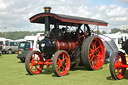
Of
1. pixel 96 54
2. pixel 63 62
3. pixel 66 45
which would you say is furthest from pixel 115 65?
pixel 96 54

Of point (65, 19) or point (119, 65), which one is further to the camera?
point (65, 19)

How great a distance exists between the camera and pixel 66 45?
9.55 metres

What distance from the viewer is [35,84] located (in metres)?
6.75

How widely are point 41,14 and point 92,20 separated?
8.83 ft

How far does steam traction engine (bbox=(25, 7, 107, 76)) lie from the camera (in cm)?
862

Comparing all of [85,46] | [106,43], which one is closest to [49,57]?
[85,46]

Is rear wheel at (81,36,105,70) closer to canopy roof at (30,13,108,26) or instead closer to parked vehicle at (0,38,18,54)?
canopy roof at (30,13,108,26)

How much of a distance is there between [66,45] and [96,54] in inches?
69.7

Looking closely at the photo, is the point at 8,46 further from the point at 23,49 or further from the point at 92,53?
the point at 92,53

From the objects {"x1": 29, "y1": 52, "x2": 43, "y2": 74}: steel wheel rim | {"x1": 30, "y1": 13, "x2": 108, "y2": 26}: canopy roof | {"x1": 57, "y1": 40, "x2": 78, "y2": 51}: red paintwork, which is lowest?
→ {"x1": 29, "y1": 52, "x2": 43, "y2": 74}: steel wheel rim

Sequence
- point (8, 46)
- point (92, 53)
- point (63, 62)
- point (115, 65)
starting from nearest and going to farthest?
point (115, 65) < point (63, 62) < point (92, 53) < point (8, 46)

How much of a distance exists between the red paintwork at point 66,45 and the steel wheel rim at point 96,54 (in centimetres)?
80

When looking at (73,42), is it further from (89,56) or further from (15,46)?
(15,46)

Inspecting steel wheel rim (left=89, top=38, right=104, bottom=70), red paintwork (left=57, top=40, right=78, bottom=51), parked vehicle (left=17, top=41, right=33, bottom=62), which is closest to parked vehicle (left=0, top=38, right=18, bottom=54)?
parked vehicle (left=17, top=41, right=33, bottom=62)
